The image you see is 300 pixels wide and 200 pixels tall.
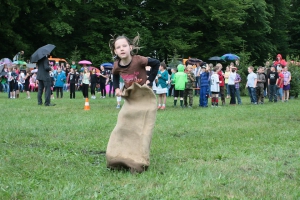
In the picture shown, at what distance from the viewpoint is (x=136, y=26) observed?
43594 mm

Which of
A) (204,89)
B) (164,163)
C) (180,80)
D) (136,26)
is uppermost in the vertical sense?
(136,26)

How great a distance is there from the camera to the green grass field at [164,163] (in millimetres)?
5297

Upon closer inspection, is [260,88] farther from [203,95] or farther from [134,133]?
[134,133]

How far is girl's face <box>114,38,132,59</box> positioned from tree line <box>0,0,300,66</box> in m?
32.7

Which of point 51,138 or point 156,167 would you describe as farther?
point 51,138

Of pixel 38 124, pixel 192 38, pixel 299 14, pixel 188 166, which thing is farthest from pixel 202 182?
pixel 299 14

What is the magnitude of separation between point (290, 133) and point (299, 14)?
50.9 m

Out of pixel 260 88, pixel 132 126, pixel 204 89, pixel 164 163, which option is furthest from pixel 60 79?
pixel 132 126

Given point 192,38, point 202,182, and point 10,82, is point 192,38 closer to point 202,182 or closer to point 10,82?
point 10,82

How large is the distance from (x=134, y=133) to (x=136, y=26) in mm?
37651

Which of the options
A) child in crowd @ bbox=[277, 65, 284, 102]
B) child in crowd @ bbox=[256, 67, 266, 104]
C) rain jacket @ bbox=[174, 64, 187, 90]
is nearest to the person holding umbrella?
rain jacket @ bbox=[174, 64, 187, 90]

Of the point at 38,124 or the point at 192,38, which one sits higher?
the point at 192,38

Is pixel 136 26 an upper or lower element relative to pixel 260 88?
upper

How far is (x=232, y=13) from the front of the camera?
45250 mm
